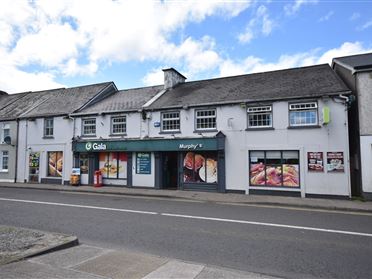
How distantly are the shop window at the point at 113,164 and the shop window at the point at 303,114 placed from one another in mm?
10961

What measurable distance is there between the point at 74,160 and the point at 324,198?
16650 millimetres

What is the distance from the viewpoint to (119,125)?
65.4ft

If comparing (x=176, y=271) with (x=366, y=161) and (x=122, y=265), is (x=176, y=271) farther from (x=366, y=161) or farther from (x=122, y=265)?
(x=366, y=161)

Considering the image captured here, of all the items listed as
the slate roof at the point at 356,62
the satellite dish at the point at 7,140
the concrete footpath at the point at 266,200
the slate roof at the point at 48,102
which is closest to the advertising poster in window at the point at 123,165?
the concrete footpath at the point at 266,200

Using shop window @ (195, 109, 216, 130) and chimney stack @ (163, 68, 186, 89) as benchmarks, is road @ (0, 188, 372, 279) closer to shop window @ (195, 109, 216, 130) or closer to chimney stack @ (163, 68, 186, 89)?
shop window @ (195, 109, 216, 130)

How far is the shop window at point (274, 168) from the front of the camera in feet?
49.9

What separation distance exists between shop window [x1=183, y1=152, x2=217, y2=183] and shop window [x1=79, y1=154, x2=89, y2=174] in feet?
25.0

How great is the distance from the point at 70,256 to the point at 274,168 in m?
12.4

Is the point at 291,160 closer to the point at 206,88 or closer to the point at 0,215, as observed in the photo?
the point at 206,88

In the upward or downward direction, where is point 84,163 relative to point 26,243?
upward

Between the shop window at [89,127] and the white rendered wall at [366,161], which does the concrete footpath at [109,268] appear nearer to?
the white rendered wall at [366,161]

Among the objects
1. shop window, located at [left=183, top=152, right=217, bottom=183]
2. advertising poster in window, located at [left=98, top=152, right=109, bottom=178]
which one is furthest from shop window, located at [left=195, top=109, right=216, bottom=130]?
advertising poster in window, located at [left=98, top=152, right=109, bottom=178]

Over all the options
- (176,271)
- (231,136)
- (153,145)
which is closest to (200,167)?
(231,136)

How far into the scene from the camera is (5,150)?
23938 millimetres
